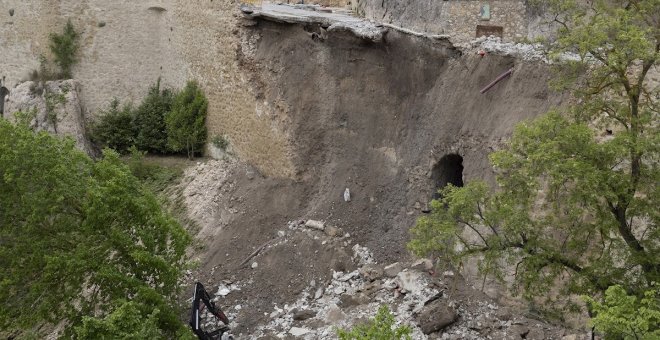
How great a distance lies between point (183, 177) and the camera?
2272 centimetres

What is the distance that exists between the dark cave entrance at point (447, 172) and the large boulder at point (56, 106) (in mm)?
13659

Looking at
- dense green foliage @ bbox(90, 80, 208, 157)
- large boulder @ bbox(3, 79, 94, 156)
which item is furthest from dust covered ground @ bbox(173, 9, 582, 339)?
large boulder @ bbox(3, 79, 94, 156)

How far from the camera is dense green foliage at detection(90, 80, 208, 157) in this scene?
22953 mm

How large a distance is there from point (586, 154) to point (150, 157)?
1768cm

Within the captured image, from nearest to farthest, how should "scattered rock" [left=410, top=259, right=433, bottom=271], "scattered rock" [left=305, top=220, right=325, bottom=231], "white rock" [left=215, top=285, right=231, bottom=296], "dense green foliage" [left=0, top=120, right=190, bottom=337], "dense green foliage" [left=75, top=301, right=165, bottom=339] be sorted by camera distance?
Answer: "dense green foliage" [left=75, top=301, right=165, bottom=339], "dense green foliage" [left=0, top=120, right=190, bottom=337], "scattered rock" [left=410, top=259, right=433, bottom=271], "white rock" [left=215, top=285, right=231, bottom=296], "scattered rock" [left=305, top=220, right=325, bottom=231]

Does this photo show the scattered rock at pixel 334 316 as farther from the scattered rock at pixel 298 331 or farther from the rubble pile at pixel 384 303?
the scattered rock at pixel 298 331

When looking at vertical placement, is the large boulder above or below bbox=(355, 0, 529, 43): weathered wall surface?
below

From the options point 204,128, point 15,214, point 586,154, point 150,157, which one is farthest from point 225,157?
point 586,154

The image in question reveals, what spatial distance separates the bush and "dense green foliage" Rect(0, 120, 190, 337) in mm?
10645

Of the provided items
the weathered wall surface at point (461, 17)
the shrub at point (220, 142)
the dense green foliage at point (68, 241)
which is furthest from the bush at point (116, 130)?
the weathered wall surface at point (461, 17)

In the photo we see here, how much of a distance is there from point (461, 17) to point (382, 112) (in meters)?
3.33

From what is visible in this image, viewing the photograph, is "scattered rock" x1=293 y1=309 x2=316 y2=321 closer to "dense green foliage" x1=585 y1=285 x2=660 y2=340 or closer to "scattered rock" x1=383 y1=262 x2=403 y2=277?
"scattered rock" x1=383 y1=262 x2=403 y2=277

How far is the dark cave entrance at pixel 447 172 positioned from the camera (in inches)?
680

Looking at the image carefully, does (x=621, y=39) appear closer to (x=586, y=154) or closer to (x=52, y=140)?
(x=586, y=154)
